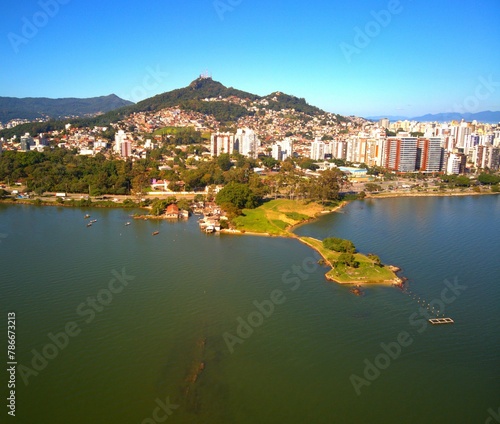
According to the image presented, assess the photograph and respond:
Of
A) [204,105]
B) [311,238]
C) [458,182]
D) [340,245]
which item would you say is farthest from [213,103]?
[340,245]

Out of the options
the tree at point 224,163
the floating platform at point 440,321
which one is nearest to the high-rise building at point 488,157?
the tree at point 224,163

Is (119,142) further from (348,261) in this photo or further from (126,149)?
(348,261)

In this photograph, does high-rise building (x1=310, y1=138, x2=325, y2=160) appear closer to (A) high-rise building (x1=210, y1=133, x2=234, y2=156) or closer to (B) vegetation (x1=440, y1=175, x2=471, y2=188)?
(A) high-rise building (x1=210, y1=133, x2=234, y2=156)

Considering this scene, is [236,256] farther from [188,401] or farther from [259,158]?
[259,158]

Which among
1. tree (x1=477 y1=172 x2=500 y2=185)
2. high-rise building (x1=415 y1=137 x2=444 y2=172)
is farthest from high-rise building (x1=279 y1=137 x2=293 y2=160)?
tree (x1=477 y1=172 x2=500 y2=185)

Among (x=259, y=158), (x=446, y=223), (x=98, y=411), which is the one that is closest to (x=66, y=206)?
(x=98, y=411)

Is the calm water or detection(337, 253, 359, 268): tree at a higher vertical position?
detection(337, 253, 359, 268): tree
